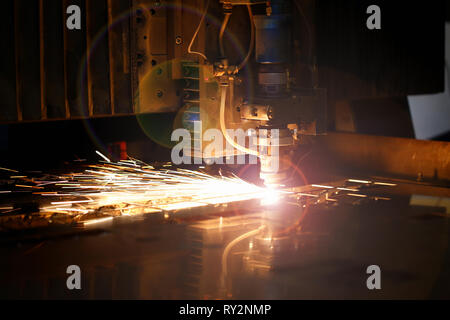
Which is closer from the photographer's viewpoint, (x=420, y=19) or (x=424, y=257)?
(x=424, y=257)

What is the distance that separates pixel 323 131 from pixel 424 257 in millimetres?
1144

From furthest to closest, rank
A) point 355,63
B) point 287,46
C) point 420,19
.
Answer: point 420,19 → point 355,63 → point 287,46

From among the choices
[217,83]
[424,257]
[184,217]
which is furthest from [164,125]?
[424,257]

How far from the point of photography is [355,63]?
17.0 ft

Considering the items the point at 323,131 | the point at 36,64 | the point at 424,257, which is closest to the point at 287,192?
the point at 323,131

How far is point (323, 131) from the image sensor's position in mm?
3557

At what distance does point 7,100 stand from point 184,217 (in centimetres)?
108

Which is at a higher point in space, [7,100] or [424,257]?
[7,100]
